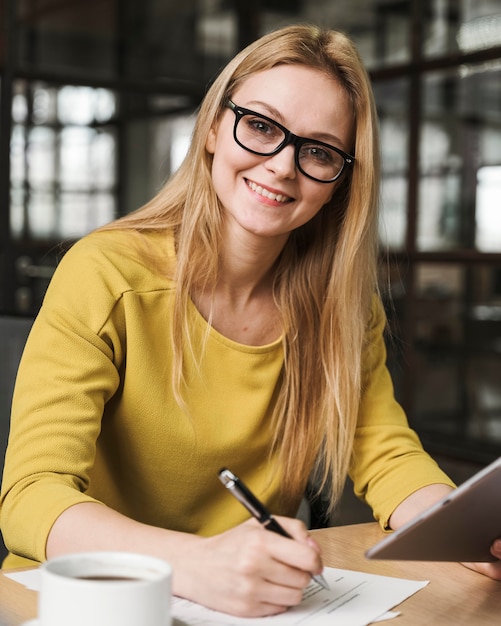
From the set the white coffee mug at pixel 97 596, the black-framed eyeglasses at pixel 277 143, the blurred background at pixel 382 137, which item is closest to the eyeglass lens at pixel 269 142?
the black-framed eyeglasses at pixel 277 143

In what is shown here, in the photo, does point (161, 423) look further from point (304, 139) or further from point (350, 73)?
point (350, 73)

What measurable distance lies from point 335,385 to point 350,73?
538 millimetres

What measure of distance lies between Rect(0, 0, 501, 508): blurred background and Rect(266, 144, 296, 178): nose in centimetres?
183

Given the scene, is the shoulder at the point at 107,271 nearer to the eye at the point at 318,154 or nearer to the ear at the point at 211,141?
the ear at the point at 211,141

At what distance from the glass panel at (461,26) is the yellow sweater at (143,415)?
71.8 inches

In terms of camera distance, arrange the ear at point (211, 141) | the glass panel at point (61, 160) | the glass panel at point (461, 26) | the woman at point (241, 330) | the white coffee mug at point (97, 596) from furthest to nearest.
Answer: the glass panel at point (61, 160) → the glass panel at point (461, 26) → the ear at point (211, 141) → the woman at point (241, 330) → the white coffee mug at point (97, 596)

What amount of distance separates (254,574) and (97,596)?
0.95ft

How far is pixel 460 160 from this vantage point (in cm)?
334

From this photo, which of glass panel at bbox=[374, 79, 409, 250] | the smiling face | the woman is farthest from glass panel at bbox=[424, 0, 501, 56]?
the smiling face

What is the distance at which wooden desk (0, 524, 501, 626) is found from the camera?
3.32ft

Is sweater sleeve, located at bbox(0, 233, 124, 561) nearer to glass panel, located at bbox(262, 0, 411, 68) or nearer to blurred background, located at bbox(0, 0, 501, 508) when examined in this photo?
blurred background, located at bbox(0, 0, 501, 508)

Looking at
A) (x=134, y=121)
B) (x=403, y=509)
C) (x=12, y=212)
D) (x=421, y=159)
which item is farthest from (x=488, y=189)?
(x=403, y=509)

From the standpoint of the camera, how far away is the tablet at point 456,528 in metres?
0.95

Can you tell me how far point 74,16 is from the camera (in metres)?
3.79
